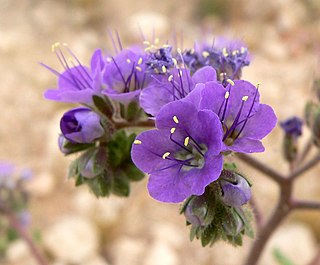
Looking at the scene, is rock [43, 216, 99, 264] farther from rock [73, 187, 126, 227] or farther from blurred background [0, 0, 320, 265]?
rock [73, 187, 126, 227]

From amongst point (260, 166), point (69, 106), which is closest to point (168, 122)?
point (260, 166)

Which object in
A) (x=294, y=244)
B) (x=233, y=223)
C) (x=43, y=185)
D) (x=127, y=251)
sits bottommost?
(x=294, y=244)

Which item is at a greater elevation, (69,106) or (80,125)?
(80,125)

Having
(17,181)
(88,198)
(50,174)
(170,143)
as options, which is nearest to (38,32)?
(50,174)

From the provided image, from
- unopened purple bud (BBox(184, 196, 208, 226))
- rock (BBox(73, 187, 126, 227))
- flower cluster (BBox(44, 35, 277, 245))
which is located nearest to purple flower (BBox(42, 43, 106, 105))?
flower cluster (BBox(44, 35, 277, 245))

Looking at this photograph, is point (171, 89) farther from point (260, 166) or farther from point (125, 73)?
point (260, 166)

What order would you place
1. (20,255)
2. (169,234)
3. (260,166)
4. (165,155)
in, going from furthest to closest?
(169,234), (20,255), (260,166), (165,155)

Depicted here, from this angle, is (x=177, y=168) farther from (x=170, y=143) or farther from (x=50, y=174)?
(x=50, y=174)
